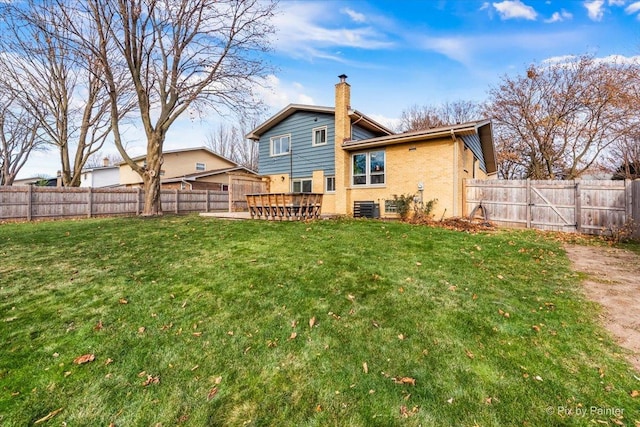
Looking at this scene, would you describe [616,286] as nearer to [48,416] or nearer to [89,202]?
[48,416]

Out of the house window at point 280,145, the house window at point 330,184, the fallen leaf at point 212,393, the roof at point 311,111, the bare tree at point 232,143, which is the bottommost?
the fallen leaf at point 212,393

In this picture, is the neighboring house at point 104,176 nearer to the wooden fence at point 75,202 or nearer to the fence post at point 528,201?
the wooden fence at point 75,202

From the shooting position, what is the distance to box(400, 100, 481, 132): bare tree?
3097cm

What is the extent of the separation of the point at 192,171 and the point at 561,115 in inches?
1191

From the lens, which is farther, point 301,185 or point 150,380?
point 301,185

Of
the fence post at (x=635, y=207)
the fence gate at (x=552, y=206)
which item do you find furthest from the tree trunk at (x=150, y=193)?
the fence post at (x=635, y=207)

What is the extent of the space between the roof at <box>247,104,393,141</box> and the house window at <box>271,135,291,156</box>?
35.6 inches

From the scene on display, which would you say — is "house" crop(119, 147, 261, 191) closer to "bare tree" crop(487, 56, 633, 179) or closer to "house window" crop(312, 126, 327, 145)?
"house window" crop(312, 126, 327, 145)

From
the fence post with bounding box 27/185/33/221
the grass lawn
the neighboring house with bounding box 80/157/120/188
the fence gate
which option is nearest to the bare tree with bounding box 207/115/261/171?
the neighboring house with bounding box 80/157/120/188

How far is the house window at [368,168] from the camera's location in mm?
13391

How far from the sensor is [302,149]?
52.6 feet

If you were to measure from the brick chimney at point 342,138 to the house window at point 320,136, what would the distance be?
1039 mm

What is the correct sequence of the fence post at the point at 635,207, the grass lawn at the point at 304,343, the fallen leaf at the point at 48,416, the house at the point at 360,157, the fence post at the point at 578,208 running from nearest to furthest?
the fallen leaf at the point at 48,416 < the grass lawn at the point at 304,343 < the fence post at the point at 635,207 < the fence post at the point at 578,208 < the house at the point at 360,157

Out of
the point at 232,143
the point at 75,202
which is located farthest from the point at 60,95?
the point at 232,143
